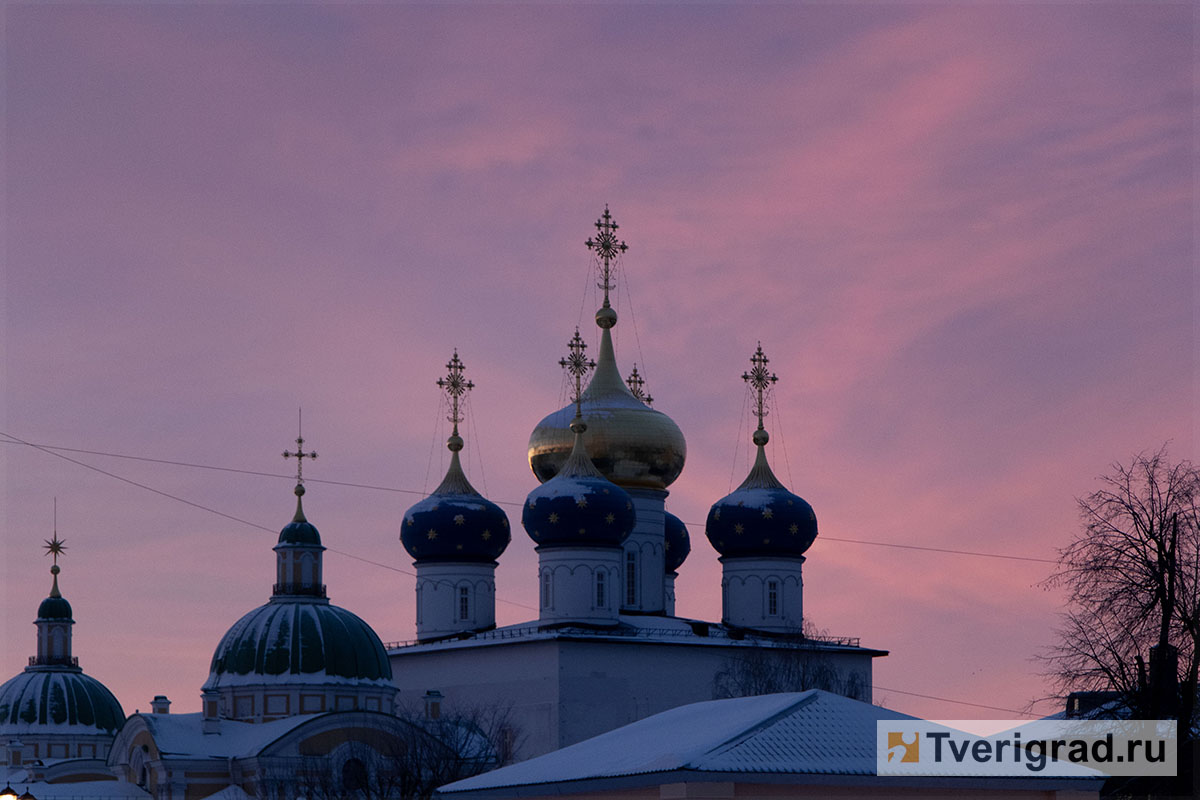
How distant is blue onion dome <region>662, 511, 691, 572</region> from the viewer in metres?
51.4

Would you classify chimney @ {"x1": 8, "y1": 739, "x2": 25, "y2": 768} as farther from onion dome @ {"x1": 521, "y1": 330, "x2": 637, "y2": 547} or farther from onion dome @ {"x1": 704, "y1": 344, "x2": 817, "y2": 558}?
onion dome @ {"x1": 704, "y1": 344, "x2": 817, "y2": 558}

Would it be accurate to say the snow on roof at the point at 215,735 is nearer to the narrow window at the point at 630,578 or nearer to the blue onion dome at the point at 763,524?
the narrow window at the point at 630,578

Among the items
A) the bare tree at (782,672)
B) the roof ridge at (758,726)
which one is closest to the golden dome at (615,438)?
the bare tree at (782,672)

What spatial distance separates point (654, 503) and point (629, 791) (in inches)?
1170

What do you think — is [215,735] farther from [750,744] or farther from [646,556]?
[750,744]

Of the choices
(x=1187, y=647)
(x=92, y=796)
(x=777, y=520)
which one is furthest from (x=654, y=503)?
(x=1187, y=647)

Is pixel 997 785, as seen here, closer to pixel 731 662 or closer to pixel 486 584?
pixel 731 662

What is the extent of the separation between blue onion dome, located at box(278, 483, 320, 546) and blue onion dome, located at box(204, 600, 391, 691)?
215 centimetres

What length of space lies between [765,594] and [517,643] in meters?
6.81

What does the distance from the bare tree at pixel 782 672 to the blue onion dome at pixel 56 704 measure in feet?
55.6

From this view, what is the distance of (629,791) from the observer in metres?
19.9

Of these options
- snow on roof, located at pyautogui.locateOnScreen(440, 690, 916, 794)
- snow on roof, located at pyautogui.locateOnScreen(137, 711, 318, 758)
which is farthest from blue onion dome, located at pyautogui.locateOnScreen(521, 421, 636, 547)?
snow on roof, located at pyautogui.locateOnScreen(440, 690, 916, 794)

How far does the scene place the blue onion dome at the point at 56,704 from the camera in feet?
174

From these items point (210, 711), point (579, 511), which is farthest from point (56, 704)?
point (579, 511)
